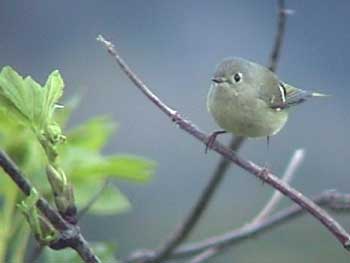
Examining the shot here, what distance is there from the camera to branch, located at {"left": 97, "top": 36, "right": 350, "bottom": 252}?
1205 millimetres

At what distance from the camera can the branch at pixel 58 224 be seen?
1.11m

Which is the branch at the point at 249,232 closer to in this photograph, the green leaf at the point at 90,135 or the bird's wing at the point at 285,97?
the green leaf at the point at 90,135

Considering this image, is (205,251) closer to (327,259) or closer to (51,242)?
(51,242)

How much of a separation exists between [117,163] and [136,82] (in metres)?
0.45

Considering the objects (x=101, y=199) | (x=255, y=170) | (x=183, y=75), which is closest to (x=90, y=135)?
(x=101, y=199)

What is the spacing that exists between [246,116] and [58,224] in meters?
1.70

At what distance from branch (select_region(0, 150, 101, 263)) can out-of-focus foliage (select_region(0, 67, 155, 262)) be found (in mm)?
76

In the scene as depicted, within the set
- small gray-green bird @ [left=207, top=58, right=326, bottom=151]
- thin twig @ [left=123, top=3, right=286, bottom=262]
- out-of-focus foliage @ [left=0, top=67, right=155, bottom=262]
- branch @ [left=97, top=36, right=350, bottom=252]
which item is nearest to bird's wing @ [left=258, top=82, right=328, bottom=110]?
small gray-green bird @ [left=207, top=58, right=326, bottom=151]

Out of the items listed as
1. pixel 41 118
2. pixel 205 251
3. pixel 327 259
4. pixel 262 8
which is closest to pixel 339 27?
pixel 262 8

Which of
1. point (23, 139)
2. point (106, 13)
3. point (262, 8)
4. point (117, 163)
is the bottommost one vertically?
point (262, 8)

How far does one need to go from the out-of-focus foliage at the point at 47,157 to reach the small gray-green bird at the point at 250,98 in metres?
0.69

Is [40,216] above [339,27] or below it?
A: above

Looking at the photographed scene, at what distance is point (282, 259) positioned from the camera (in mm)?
5707

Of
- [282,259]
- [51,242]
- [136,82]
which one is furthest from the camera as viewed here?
[282,259]
